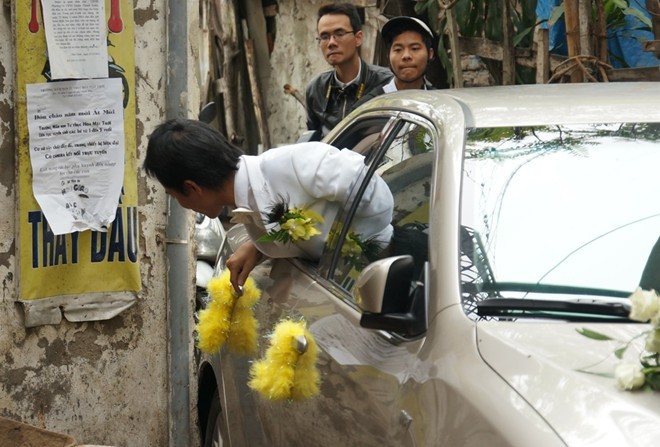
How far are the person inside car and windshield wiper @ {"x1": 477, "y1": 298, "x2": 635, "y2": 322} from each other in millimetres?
1066

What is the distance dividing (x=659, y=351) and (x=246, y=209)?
2.08 metres

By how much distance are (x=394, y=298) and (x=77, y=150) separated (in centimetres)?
274

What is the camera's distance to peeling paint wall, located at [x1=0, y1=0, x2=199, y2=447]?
5.43 meters

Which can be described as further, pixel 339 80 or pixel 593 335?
pixel 339 80

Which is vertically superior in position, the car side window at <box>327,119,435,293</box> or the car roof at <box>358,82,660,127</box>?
the car roof at <box>358,82,660,127</box>

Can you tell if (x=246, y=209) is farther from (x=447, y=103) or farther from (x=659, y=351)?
(x=659, y=351)

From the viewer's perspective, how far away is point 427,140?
374cm

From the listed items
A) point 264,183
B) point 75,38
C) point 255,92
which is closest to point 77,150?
point 75,38

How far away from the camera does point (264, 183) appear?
14.3 feet

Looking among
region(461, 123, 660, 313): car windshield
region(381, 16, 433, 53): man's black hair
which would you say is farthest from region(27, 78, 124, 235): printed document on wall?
region(461, 123, 660, 313): car windshield

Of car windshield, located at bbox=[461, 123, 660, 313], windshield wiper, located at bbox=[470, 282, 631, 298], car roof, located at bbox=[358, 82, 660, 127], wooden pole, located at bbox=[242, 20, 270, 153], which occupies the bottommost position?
wooden pole, located at bbox=[242, 20, 270, 153]

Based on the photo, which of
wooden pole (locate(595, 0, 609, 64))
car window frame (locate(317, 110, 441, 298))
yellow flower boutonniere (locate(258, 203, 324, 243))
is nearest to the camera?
car window frame (locate(317, 110, 441, 298))

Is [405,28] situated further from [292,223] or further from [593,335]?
[593,335]

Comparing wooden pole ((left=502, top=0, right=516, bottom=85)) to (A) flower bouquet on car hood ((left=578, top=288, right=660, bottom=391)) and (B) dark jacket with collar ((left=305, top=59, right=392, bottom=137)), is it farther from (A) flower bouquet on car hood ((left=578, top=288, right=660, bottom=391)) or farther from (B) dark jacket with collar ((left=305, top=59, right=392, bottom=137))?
(A) flower bouquet on car hood ((left=578, top=288, right=660, bottom=391))
